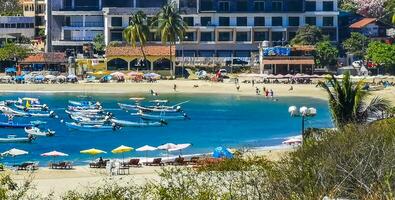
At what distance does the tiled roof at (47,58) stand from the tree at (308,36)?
3026cm

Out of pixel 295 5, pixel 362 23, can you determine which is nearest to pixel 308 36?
pixel 295 5

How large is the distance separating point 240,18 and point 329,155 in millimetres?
94200

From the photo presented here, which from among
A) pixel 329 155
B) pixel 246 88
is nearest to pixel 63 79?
pixel 246 88

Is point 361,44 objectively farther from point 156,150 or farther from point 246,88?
point 156,150

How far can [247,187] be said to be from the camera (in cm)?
2708

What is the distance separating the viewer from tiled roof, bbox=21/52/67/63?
113625 mm

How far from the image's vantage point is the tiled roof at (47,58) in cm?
11362

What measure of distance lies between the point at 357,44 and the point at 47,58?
132ft

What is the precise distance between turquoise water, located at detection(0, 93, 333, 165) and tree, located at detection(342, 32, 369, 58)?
2573 cm

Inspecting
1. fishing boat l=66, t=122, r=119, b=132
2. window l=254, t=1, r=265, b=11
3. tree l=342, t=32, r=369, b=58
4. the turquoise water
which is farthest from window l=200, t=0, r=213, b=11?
fishing boat l=66, t=122, r=119, b=132

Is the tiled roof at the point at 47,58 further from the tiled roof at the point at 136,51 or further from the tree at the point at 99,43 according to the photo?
the tree at the point at 99,43

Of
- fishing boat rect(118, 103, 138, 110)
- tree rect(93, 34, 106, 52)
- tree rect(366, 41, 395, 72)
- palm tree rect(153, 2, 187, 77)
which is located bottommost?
fishing boat rect(118, 103, 138, 110)

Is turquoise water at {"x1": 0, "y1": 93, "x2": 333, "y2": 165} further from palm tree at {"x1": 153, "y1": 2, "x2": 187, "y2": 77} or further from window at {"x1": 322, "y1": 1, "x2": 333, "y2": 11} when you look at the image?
window at {"x1": 322, "y1": 1, "x2": 333, "y2": 11}

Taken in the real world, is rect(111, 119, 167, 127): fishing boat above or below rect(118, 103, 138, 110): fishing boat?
below
